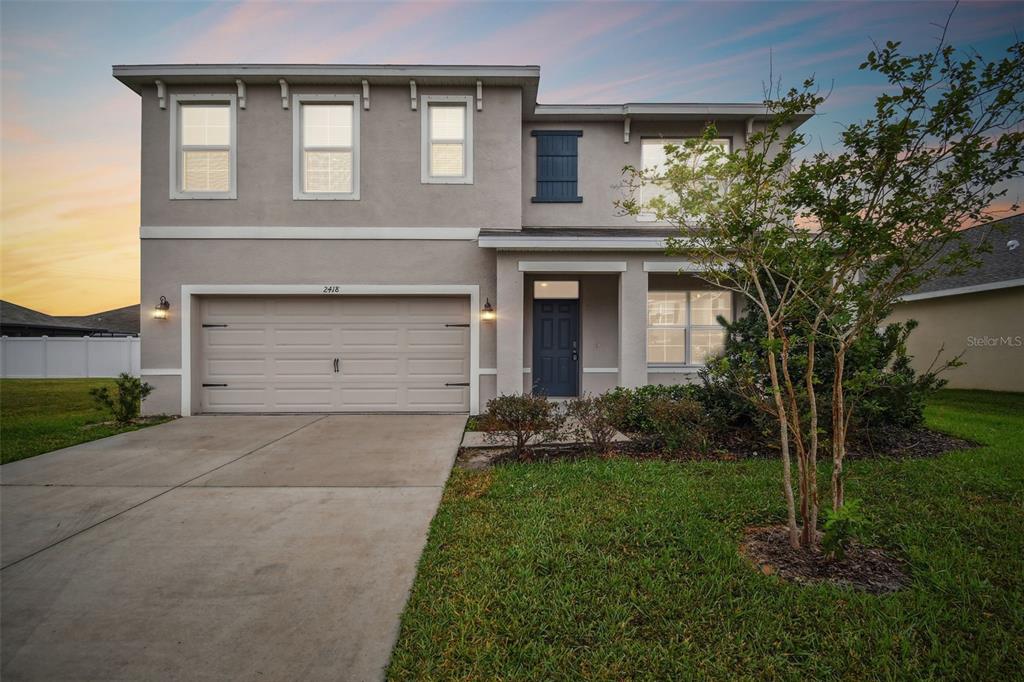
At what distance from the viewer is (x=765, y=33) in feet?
29.7

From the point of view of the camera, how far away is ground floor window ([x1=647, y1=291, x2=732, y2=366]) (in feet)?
33.3

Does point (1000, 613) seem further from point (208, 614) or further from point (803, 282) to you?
point (208, 614)

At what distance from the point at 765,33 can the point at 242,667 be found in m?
12.3

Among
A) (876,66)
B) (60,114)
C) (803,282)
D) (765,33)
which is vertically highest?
(765,33)

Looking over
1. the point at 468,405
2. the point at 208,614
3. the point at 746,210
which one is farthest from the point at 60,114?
the point at 746,210

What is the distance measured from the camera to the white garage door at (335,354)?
910 cm

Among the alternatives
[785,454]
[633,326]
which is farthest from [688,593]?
[633,326]

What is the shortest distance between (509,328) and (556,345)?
1.93m

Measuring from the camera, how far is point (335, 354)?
9.14 meters

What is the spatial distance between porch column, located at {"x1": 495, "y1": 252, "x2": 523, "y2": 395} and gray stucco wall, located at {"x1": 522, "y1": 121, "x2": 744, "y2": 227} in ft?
6.11

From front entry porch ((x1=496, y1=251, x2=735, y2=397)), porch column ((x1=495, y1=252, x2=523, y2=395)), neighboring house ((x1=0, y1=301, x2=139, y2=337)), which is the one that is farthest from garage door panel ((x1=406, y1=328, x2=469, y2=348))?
neighboring house ((x1=0, y1=301, x2=139, y2=337))

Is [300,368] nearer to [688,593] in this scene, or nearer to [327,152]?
[327,152]

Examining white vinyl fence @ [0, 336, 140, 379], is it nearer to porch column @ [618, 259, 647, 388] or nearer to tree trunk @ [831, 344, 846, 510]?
porch column @ [618, 259, 647, 388]

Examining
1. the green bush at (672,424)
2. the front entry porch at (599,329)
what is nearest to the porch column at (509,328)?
the front entry porch at (599,329)
